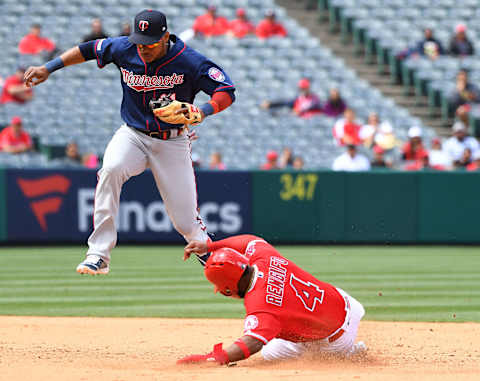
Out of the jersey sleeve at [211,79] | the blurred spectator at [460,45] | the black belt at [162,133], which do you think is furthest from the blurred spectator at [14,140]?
the blurred spectator at [460,45]

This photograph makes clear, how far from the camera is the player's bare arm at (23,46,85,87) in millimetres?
6250

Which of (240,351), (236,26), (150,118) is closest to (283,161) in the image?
(236,26)

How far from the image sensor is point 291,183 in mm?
13570

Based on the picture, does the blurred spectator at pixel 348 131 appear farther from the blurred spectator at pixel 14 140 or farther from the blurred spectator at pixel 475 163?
the blurred spectator at pixel 14 140

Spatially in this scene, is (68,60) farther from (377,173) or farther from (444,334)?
(377,173)

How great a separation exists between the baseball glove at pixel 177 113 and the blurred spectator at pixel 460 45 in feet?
42.7

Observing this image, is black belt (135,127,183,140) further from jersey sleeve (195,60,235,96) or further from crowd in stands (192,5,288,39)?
crowd in stands (192,5,288,39)

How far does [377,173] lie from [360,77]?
5.19 m

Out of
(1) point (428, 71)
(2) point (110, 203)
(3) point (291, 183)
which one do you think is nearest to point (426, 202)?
(3) point (291, 183)

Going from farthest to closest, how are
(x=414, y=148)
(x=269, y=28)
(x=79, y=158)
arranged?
(x=269, y=28) → (x=414, y=148) → (x=79, y=158)

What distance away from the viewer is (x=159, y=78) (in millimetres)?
6180

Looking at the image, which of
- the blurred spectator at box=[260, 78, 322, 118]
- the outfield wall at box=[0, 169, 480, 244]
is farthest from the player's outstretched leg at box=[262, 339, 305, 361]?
Answer: the blurred spectator at box=[260, 78, 322, 118]

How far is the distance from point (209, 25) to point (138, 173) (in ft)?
36.3

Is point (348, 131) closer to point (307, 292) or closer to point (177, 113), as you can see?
point (177, 113)
